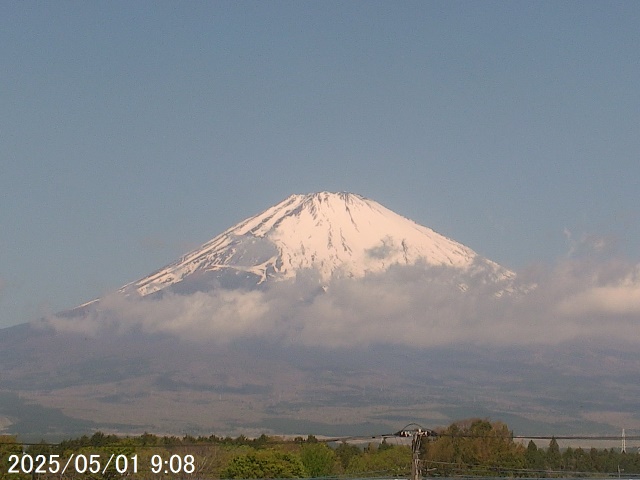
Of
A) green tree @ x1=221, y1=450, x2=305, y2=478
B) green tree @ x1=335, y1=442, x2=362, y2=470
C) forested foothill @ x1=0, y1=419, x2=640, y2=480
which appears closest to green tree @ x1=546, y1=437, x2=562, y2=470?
forested foothill @ x1=0, y1=419, x2=640, y2=480

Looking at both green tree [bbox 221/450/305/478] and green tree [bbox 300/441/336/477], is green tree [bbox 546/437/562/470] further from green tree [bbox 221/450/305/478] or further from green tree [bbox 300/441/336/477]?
green tree [bbox 221/450/305/478]

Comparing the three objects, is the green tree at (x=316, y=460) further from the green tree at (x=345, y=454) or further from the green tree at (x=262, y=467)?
the green tree at (x=262, y=467)

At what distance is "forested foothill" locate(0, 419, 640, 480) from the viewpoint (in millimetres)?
104875

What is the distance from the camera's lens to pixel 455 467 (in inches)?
4688

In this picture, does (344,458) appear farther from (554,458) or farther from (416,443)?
(416,443)

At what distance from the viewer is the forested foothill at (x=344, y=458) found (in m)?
105

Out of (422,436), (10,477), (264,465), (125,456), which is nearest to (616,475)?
(264,465)

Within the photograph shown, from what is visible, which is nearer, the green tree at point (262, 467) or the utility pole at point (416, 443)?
the utility pole at point (416, 443)

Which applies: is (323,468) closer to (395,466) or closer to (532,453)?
(395,466)

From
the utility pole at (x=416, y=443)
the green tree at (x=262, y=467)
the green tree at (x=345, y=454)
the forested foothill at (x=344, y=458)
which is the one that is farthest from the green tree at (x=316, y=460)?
the utility pole at (x=416, y=443)

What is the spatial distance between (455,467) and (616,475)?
1488 centimetres

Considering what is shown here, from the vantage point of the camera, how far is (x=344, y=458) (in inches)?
5487

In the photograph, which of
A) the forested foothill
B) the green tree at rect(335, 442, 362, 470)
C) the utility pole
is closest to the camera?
the utility pole

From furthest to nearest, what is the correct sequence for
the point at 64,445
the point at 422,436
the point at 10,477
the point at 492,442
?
the point at 492,442, the point at 64,445, the point at 10,477, the point at 422,436
